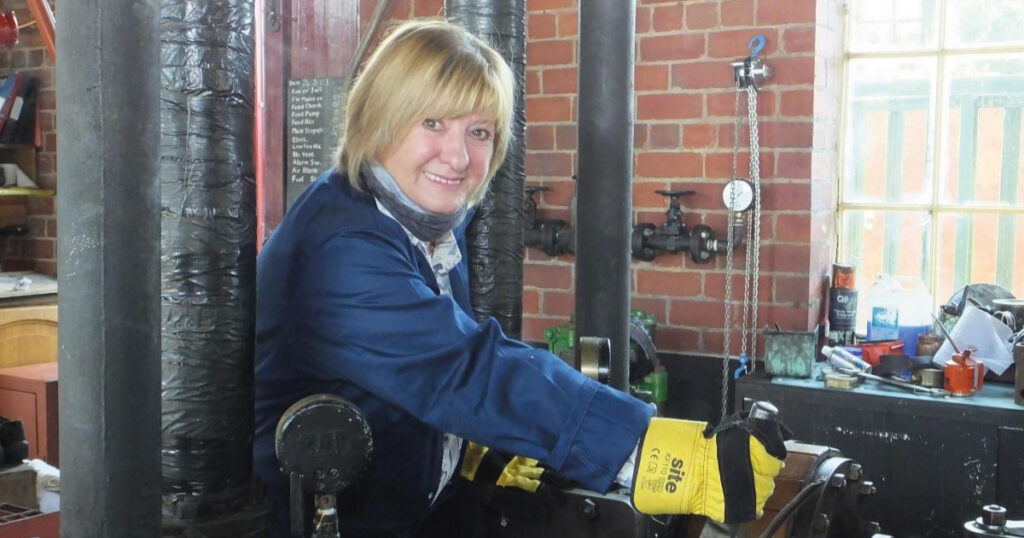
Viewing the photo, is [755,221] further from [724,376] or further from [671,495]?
[671,495]

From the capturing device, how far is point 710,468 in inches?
49.3

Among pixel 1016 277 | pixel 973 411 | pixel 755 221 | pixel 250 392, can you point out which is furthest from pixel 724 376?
pixel 250 392

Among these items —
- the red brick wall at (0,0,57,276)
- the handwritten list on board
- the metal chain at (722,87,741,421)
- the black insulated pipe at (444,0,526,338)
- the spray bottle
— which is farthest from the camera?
the red brick wall at (0,0,57,276)

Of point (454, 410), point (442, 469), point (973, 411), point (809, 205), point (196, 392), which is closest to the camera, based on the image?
point (196, 392)

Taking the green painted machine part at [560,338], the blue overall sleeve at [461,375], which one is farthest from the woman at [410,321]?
the green painted machine part at [560,338]

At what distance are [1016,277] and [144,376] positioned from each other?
3172mm

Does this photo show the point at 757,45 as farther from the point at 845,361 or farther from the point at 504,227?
the point at 504,227

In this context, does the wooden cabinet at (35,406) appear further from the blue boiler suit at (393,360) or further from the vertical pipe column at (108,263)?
the vertical pipe column at (108,263)

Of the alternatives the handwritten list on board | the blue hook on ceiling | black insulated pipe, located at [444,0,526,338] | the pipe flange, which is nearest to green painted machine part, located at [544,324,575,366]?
the handwritten list on board

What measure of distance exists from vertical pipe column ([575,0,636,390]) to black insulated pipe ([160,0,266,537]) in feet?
2.32

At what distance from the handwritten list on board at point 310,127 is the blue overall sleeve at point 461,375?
2168mm

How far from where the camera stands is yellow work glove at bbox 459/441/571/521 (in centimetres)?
156

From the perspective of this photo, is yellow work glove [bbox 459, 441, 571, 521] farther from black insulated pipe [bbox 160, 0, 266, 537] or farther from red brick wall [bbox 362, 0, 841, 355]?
red brick wall [bbox 362, 0, 841, 355]

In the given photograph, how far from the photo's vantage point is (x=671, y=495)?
1277 mm
